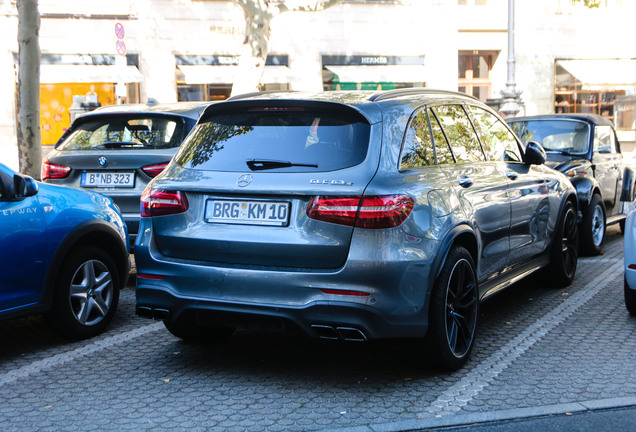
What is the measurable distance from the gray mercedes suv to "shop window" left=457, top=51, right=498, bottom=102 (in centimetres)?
2536

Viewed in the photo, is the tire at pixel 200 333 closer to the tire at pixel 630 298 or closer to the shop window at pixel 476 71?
the tire at pixel 630 298

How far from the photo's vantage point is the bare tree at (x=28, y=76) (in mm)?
12664

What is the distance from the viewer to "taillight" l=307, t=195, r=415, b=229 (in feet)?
14.7

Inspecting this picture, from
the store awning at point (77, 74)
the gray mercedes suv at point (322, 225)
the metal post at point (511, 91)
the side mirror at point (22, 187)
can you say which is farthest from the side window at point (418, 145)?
the store awning at point (77, 74)

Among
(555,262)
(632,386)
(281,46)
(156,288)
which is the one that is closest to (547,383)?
(632,386)

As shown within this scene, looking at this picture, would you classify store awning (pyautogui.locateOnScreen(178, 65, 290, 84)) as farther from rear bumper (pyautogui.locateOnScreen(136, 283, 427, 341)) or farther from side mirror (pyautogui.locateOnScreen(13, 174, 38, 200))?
rear bumper (pyautogui.locateOnScreen(136, 283, 427, 341))

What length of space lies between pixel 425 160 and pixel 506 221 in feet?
3.95

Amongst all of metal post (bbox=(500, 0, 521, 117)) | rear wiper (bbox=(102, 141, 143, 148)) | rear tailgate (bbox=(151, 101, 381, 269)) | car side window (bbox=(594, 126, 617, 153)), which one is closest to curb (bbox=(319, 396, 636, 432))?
rear tailgate (bbox=(151, 101, 381, 269))

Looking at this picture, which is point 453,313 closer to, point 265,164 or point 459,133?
point 459,133

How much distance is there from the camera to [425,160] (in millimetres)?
5117

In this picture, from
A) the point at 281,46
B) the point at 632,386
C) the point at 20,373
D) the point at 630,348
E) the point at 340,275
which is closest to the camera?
the point at 340,275

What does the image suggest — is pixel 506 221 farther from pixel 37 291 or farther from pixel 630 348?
pixel 37 291

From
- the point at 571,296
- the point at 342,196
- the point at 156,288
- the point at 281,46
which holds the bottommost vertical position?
the point at 571,296

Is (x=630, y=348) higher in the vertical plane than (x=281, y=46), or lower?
lower
